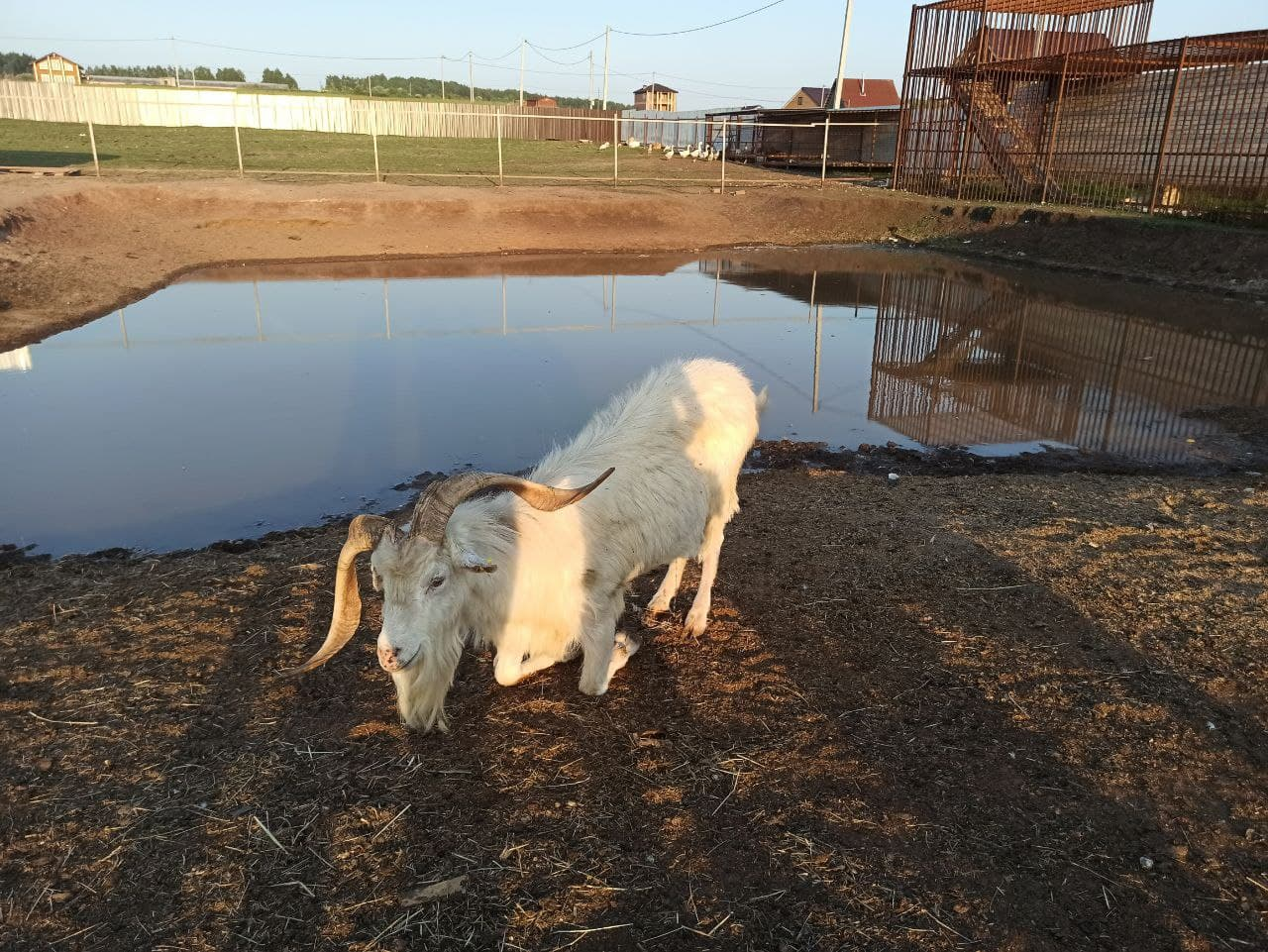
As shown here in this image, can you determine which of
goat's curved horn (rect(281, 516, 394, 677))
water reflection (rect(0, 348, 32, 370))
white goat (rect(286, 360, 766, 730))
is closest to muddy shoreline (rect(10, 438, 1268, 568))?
white goat (rect(286, 360, 766, 730))

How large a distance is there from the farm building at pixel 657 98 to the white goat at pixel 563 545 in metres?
80.6

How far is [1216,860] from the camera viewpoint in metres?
3.06

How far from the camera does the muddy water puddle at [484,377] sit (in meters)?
7.00

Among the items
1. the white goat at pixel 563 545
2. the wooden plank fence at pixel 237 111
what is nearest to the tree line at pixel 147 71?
the wooden plank fence at pixel 237 111

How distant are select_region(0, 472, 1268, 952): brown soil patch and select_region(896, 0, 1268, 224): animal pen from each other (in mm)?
17496

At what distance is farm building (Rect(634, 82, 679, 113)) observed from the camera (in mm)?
78688

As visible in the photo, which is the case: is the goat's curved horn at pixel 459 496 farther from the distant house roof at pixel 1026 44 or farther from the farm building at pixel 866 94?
the farm building at pixel 866 94

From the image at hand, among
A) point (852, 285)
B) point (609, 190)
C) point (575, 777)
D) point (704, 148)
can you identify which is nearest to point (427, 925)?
point (575, 777)

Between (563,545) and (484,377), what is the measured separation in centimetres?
650

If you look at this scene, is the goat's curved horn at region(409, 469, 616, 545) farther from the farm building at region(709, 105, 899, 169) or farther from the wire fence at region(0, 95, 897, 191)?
the farm building at region(709, 105, 899, 169)

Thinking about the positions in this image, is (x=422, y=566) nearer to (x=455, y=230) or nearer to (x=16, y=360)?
(x=16, y=360)

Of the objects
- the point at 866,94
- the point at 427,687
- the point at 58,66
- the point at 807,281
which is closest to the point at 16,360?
the point at 427,687

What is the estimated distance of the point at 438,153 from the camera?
3862 cm

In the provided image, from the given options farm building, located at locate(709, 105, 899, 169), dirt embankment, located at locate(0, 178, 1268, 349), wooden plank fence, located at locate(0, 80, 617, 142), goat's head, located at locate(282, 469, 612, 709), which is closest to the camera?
goat's head, located at locate(282, 469, 612, 709)
